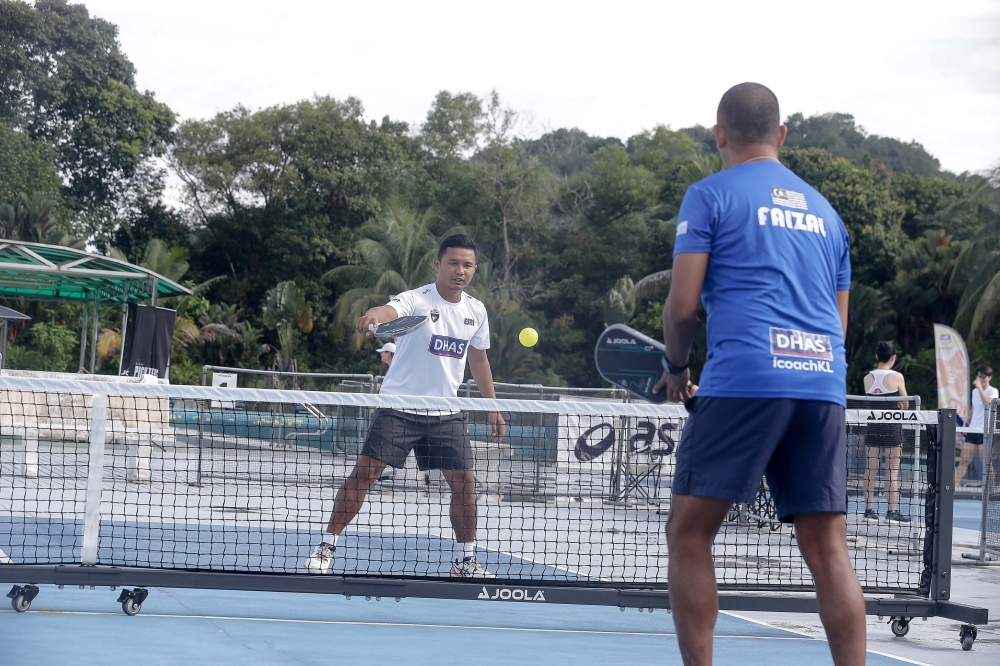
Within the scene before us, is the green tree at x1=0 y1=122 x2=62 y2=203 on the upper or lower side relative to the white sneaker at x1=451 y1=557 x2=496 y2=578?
upper

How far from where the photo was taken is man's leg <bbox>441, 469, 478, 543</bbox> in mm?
5141

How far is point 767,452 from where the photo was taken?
2.76m

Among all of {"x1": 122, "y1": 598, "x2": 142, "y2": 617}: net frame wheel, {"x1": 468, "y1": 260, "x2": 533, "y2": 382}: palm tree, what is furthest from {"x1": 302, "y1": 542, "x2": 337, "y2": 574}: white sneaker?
{"x1": 468, "y1": 260, "x2": 533, "y2": 382}: palm tree

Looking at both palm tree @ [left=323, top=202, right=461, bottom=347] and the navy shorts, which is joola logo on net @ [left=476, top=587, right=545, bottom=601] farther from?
palm tree @ [left=323, top=202, right=461, bottom=347]

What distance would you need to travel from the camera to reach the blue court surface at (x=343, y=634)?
13.2 feet

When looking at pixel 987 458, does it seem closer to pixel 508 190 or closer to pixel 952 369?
pixel 952 369

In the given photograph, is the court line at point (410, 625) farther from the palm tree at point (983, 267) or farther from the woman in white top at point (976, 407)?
the palm tree at point (983, 267)

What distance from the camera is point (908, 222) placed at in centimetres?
4003

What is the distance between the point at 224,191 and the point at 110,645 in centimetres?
3895

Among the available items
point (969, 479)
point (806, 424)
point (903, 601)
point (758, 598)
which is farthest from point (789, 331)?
point (969, 479)

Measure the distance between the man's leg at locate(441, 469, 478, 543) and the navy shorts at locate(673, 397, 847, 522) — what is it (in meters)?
2.41

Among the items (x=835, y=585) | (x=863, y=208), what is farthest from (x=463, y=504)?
(x=863, y=208)

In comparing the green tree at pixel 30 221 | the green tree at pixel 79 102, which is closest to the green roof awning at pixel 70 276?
the green tree at pixel 30 221

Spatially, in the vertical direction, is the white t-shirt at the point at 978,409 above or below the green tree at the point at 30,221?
below
